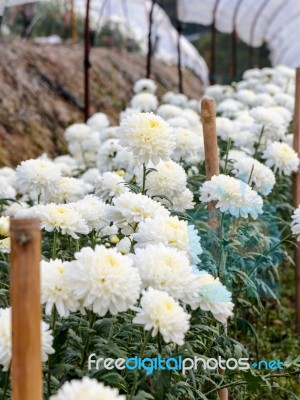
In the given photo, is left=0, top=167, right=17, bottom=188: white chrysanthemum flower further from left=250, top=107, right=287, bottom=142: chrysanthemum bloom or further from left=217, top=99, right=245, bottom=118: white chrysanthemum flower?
left=217, top=99, right=245, bottom=118: white chrysanthemum flower

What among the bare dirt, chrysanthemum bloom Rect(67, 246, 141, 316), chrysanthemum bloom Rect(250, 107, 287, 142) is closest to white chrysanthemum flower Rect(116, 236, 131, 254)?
chrysanthemum bloom Rect(67, 246, 141, 316)

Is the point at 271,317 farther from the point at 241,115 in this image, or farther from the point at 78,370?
the point at 78,370

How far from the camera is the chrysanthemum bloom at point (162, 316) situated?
1525mm

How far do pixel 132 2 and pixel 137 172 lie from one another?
12.4 metres

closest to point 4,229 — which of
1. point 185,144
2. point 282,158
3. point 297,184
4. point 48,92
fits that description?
point 185,144

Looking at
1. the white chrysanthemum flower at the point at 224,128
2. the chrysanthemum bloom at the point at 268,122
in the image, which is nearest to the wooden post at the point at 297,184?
the chrysanthemum bloom at the point at 268,122

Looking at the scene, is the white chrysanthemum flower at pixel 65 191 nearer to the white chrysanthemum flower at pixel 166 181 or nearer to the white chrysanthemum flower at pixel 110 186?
the white chrysanthemum flower at pixel 110 186

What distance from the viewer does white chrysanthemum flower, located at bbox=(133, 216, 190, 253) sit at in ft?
5.94

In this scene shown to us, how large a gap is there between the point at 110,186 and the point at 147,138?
1.13ft

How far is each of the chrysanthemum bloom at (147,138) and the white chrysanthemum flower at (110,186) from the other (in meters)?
0.26

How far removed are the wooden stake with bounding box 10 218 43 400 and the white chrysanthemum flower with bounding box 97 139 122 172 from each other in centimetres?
239

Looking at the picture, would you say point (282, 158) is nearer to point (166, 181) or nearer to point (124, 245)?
point (166, 181)

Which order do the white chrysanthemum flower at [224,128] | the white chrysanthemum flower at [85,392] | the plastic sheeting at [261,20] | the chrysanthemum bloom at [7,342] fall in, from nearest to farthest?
the white chrysanthemum flower at [85,392] < the chrysanthemum bloom at [7,342] < the white chrysanthemum flower at [224,128] < the plastic sheeting at [261,20]

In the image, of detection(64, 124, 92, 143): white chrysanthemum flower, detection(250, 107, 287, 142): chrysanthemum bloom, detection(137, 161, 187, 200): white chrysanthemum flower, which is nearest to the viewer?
detection(137, 161, 187, 200): white chrysanthemum flower
